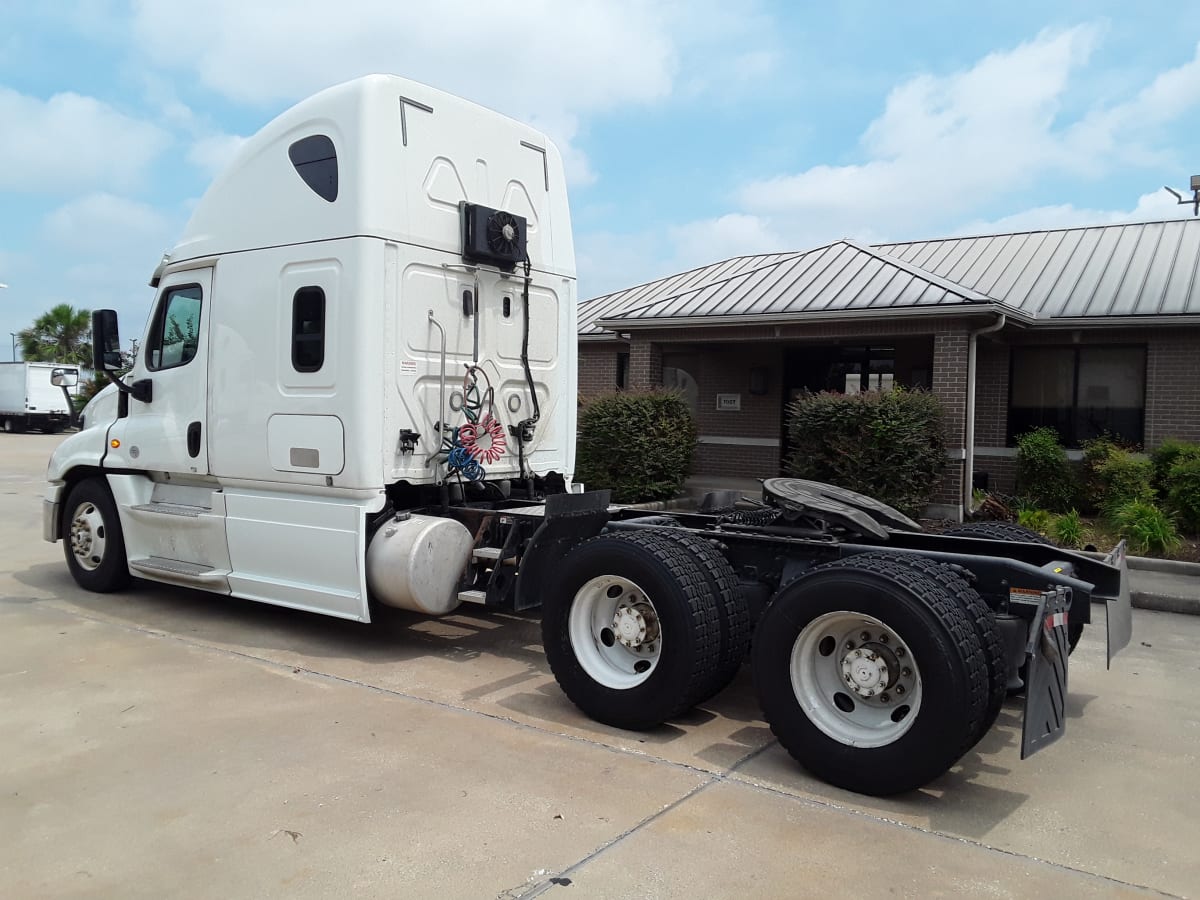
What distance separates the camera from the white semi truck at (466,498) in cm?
431

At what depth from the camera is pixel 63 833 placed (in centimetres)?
380

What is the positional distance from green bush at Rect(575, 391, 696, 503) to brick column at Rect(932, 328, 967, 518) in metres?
3.53

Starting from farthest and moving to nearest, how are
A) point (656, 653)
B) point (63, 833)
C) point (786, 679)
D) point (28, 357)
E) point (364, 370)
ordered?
point (28, 357) < point (364, 370) < point (656, 653) < point (786, 679) < point (63, 833)

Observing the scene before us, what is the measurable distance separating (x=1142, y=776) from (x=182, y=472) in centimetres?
657

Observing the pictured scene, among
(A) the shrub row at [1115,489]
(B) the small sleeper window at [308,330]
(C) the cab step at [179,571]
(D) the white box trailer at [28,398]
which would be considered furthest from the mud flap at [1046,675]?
(D) the white box trailer at [28,398]

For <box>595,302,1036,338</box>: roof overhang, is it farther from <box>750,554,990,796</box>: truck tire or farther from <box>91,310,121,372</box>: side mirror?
<box>750,554,990,796</box>: truck tire

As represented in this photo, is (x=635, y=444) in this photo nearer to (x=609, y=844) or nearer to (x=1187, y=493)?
(x=1187, y=493)

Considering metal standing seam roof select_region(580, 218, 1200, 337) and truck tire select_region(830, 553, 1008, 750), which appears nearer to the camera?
truck tire select_region(830, 553, 1008, 750)

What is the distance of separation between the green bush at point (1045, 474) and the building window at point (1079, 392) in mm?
835

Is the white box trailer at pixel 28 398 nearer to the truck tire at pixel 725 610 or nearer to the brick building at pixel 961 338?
the brick building at pixel 961 338

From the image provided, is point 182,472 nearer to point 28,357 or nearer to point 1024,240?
point 1024,240

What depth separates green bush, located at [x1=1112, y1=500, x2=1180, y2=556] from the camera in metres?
10.2

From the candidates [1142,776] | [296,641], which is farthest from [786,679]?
[296,641]

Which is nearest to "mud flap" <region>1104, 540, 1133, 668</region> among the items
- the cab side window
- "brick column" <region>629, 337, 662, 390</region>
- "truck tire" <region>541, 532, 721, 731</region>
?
"truck tire" <region>541, 532, 721, 731</region>
